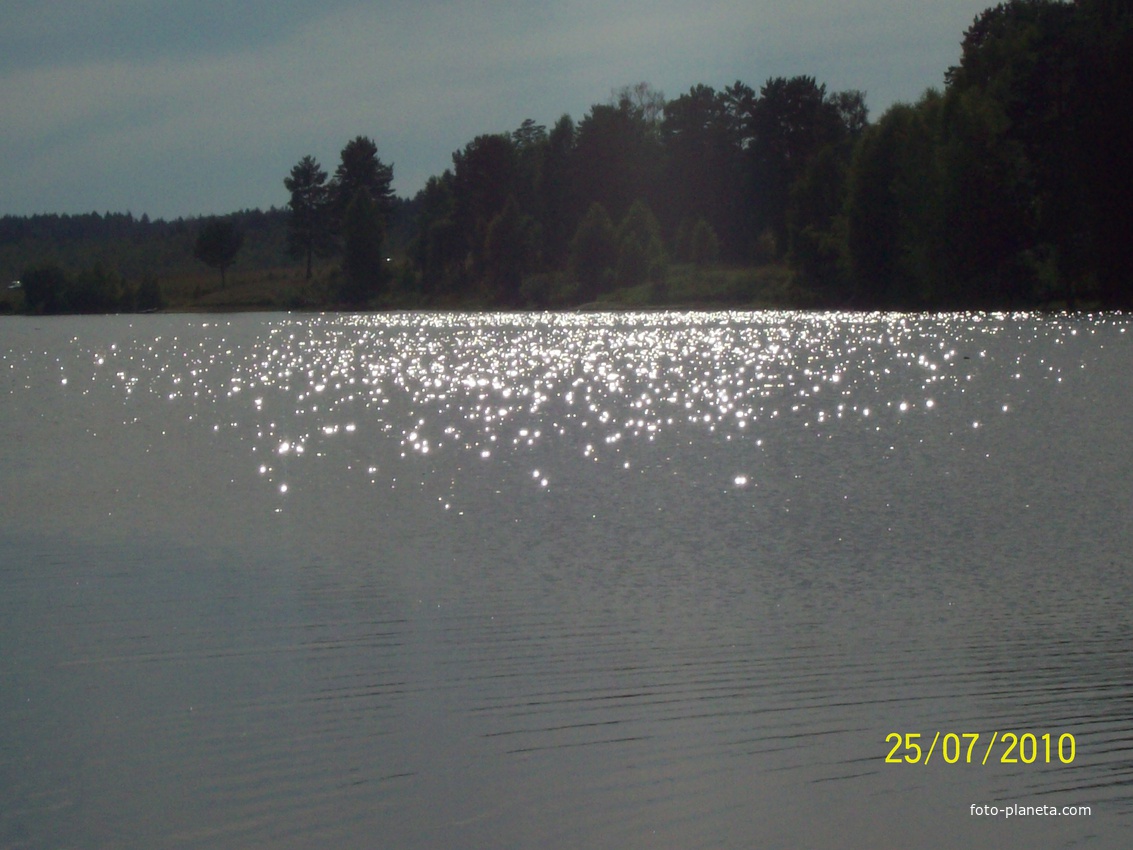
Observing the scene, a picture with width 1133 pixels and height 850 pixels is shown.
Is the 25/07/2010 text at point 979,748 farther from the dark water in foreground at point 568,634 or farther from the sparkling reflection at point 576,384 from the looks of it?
the sparkling reflection at point 576,384

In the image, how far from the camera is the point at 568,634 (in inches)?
410

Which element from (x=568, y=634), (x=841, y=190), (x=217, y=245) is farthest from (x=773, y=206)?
(x=568, y=634)

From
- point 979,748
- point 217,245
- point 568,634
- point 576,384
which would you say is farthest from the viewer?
point 217,245

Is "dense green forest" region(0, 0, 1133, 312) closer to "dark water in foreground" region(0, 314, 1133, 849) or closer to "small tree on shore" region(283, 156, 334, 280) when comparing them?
"small tree on shore" region(283, 156, 334, 280)

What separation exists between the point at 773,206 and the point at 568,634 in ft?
420

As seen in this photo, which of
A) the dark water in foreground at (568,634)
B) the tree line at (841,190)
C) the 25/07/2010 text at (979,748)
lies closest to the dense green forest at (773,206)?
the tree line at (841,190)

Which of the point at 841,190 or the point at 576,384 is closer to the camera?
the point at 576,384

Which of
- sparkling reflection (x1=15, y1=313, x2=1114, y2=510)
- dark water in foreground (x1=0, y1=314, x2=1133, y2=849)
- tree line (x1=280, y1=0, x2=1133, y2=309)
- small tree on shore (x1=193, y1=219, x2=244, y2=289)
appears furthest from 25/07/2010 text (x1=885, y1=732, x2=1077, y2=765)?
small tree on shore (x1=193, y1=219, x2=244, y2=289)

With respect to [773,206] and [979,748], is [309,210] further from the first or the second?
[979,748]

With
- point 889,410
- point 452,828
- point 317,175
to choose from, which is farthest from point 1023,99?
point 317,175

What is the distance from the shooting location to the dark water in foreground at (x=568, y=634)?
719 centimetres

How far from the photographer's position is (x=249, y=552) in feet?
46.4

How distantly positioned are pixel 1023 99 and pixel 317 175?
4175 inches

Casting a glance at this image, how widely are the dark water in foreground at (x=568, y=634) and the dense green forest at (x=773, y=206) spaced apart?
45.5 metres
